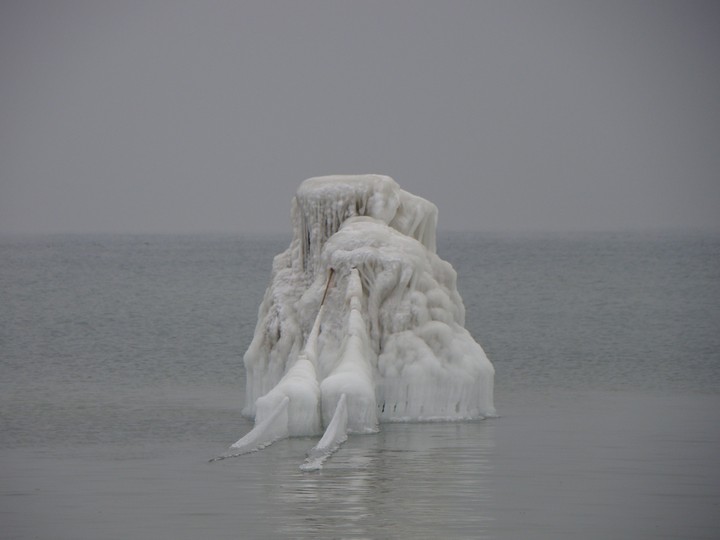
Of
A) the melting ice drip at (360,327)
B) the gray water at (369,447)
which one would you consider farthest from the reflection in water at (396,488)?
the melting ice drip at (360,327)

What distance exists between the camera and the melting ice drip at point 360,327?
33.5 meters

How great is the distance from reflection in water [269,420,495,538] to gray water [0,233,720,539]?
0.05 meters

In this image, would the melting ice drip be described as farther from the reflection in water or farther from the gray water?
the reflection in water

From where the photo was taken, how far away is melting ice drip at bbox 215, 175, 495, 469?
33531mm

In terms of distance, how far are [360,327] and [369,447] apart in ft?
10.4

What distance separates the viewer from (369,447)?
106 feet

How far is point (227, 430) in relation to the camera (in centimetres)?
3531

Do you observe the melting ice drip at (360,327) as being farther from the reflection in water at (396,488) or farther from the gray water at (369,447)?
the reflection in water at (396,488)

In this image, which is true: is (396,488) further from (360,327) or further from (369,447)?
(360,327)

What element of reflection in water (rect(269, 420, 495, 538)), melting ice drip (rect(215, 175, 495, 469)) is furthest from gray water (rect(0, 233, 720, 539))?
melting ice drip (rect(215, 175, 495, 469))

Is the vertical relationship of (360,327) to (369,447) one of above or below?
above

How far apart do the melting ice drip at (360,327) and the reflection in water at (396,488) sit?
797mm

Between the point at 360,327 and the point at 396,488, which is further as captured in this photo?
the point at 360,327

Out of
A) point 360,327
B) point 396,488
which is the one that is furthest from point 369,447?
point 396,488
